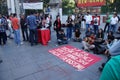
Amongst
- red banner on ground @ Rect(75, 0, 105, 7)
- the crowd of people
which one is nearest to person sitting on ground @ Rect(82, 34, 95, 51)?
the crowd of people

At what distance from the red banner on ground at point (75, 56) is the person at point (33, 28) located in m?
1.52

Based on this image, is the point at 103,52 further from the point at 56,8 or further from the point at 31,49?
the point at 56,8

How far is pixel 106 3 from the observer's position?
13695 millimetres

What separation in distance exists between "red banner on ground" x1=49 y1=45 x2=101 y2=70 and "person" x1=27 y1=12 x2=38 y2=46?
1524mm

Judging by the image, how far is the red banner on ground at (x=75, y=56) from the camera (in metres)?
5.88

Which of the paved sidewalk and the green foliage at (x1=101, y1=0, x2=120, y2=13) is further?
the green foliage at (x1=101, y1=0, x2=120, y2=13)

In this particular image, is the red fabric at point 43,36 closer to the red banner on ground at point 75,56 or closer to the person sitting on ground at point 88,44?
the red banner on ground at point 75,56

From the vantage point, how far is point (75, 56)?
22.0 feet

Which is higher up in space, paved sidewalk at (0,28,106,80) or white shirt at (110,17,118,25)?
white shirt at (110,17,118,25)

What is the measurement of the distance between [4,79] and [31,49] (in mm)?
3246

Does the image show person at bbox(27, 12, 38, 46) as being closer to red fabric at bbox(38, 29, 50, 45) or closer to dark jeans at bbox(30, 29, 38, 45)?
dark jeans at bbox(30, 29, 38, 45)

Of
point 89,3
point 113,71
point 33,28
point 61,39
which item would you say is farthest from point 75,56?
point 89,3

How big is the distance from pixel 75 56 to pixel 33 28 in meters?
2.88

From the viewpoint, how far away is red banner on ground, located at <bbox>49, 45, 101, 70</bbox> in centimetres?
588
